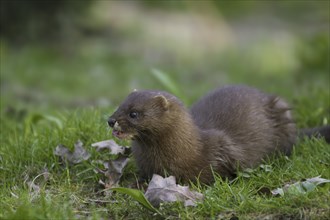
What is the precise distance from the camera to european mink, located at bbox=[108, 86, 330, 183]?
4.97 metres

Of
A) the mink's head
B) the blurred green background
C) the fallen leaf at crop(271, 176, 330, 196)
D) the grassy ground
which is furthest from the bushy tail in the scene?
the mink's head

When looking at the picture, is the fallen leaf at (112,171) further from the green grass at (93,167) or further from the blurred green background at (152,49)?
the blurred green background at (152,49)

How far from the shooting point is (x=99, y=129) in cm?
567

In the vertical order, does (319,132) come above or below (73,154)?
above

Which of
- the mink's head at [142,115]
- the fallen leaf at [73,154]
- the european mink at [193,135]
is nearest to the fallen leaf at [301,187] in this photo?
the european mink at [193,135]

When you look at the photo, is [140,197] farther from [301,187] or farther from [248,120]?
[248,120]

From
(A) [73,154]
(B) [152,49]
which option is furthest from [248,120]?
(B) [152,49]

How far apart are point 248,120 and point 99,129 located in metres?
1.30

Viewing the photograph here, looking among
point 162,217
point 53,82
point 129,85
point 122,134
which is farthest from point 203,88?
point 162,217

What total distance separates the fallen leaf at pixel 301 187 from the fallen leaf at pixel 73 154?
160 centimetres

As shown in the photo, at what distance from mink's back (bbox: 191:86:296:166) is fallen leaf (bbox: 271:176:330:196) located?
0.79m

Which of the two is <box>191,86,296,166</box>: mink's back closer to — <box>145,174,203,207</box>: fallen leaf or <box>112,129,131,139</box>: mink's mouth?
<box>112,129,131,139</box>: mink's mouth

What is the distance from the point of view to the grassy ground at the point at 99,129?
423cm

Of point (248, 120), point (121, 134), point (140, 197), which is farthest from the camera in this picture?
point (248, 120)
